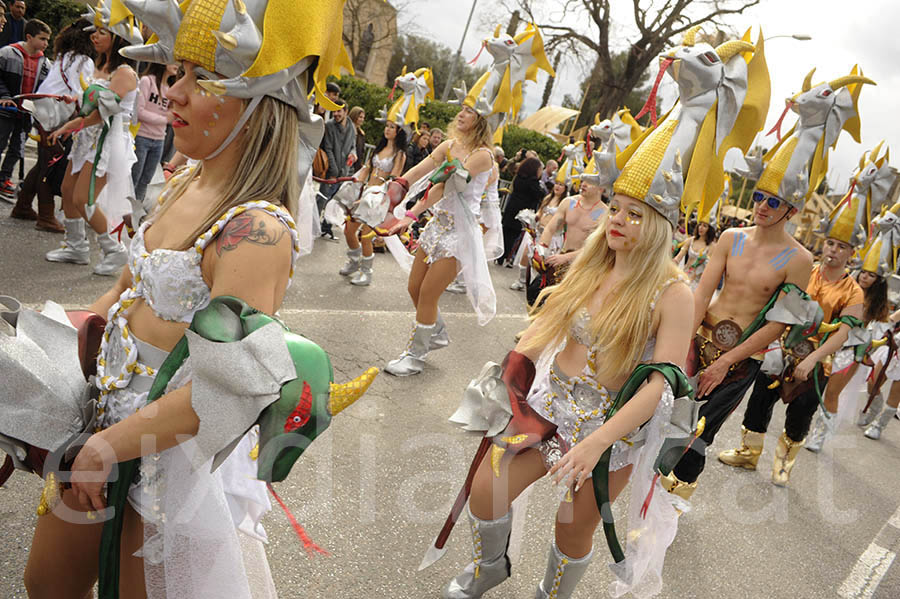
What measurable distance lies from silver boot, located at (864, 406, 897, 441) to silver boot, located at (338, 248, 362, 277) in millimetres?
6225

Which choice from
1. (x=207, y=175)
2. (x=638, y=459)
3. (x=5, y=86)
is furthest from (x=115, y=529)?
(x=5, y=86)

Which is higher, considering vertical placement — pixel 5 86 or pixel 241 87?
pixel 241 87

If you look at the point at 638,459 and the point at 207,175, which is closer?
the point at 207,175

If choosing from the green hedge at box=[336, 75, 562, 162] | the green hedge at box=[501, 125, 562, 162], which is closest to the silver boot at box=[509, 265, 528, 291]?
the green hedge at box=[336, 75, 562, 162]

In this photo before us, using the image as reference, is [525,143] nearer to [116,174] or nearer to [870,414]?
[870,414]

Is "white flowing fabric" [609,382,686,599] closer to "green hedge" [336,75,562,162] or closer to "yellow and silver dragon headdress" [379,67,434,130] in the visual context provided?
"yellow and silver dragon headdress" [379,67,434,130]

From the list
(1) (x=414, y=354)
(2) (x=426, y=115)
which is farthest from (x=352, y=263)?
(2) (x=426, y=115)

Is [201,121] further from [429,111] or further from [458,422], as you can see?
[429,111]

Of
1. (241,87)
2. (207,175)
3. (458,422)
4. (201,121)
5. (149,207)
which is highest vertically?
(241,87)

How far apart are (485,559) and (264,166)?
185cm

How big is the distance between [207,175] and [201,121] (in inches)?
6.4

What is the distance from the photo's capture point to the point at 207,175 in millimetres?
1741

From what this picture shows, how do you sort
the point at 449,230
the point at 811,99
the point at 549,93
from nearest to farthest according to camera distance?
1. the point at 811,99
2. the point at 449,230
3. the point at 549,93

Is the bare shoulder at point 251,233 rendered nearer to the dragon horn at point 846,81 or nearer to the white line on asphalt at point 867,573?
the dragon horn at point 846,81
